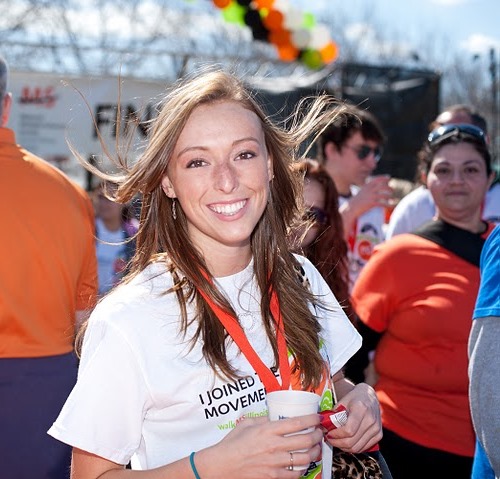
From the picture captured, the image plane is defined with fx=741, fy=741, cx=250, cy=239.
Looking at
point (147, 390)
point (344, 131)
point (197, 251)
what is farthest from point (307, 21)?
point (147, 390)

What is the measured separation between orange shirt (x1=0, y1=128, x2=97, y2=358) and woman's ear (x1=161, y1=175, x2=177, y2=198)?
1031mm

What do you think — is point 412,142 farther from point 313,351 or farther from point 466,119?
point 313,351

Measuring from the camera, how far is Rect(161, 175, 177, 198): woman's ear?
2045 mm

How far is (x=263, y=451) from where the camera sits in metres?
1.58

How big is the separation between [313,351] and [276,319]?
131 mm

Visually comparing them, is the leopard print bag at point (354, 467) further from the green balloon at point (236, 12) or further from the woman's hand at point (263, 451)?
the green balloon at point (236, 12)

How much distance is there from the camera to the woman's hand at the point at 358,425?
5.95 feet

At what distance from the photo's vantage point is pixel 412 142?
9.68m

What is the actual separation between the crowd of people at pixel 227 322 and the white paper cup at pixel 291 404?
0.02 metres

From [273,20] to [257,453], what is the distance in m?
13.0

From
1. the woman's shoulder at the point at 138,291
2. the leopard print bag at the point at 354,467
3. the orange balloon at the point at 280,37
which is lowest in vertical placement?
the leopard print bag at the point at 354,467

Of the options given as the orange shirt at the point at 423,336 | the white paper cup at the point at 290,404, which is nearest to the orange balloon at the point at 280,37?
the orange shirt at the point at 423,336

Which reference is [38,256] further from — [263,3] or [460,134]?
[263,3]

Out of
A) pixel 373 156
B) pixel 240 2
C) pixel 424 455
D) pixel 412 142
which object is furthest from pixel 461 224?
pixel 240 2
